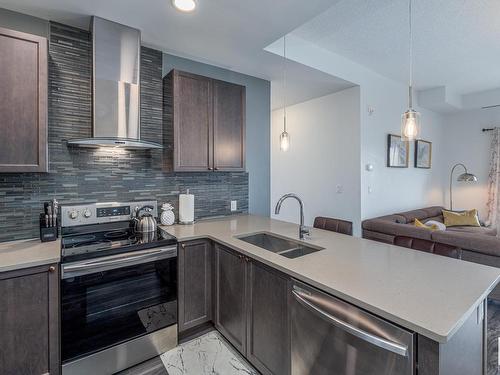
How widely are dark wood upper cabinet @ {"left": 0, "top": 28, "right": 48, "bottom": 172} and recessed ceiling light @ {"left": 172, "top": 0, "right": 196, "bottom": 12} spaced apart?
90 cm

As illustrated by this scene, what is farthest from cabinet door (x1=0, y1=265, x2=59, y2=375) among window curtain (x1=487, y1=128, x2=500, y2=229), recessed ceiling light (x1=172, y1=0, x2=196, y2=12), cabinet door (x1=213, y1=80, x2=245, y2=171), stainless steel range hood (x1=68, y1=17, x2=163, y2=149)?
window curtain (x1=487, y1=128, x2=500, y2=229)

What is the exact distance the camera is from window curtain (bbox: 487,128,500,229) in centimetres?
487

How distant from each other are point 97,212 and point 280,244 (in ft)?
5.00

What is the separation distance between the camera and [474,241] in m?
2.72

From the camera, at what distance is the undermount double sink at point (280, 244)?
1.94 meters

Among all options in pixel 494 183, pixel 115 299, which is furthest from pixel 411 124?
pixel 494 183

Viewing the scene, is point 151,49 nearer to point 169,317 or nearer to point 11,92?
point 11,92

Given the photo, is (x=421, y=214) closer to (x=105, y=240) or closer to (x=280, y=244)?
(x=280, y=244)

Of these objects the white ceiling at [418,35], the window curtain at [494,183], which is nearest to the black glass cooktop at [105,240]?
the white ceiling at [418,35]

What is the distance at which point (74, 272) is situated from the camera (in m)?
1.59

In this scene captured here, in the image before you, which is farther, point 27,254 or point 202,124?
point 202,124

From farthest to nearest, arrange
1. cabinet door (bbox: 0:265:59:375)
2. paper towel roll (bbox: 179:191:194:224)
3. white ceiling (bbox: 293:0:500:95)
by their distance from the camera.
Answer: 1. paper towel roll (bbox: 179:191:194:224)
2. white ceiling (bbox: 293:0:500:95)
3. cabinet door (bbox: 0:265:59:375)

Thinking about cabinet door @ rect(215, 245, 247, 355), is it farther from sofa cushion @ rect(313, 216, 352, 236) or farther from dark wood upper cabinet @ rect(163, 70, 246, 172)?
sofa cushion @ rect(313, 216, 352, 236)

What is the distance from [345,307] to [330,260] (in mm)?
396
